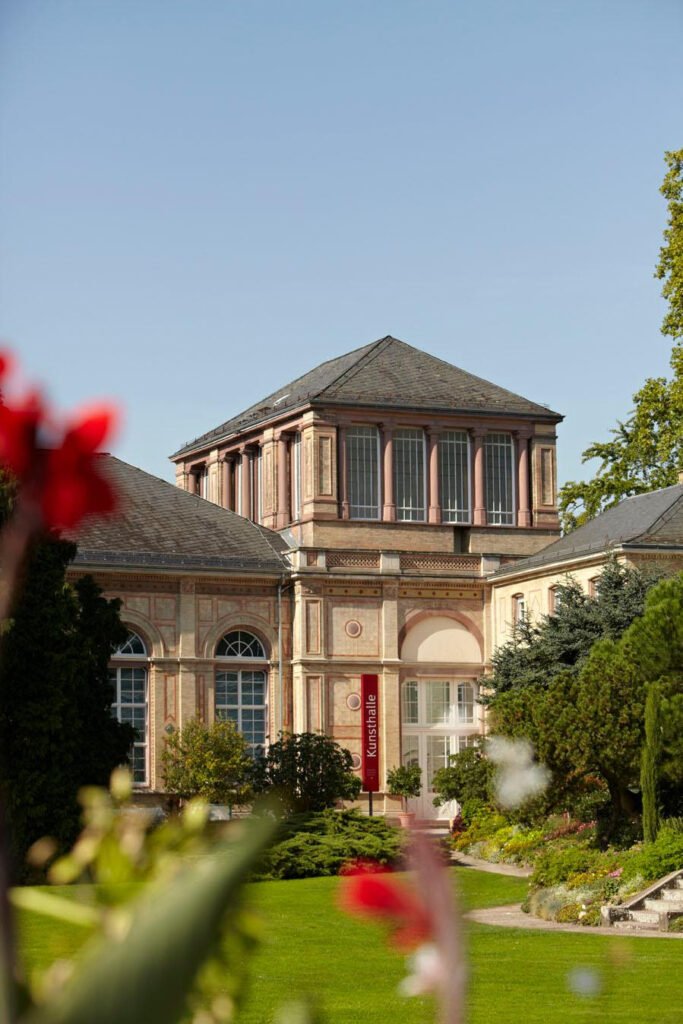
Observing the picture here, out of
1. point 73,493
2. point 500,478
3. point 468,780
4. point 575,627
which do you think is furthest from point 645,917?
point 500,478

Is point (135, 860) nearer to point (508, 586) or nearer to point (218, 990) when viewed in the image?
point (218, 990)

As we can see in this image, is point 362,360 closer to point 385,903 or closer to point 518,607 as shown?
point 518,607

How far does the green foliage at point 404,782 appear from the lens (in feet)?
156

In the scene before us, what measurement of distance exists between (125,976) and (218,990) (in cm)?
48

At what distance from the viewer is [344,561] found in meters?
51.0

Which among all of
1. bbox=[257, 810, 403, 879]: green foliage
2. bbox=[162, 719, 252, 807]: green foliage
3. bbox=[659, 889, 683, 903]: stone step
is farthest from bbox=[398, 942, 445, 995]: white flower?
bbox=[162, 719, 252, 807]: green foliage

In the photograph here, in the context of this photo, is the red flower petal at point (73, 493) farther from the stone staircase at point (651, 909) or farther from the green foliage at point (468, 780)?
the green foliage at point (468, 780)

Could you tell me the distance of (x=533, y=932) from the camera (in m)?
24.7

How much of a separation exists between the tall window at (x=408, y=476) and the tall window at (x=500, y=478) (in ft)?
7.61

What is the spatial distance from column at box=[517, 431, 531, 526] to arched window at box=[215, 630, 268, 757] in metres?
10.0

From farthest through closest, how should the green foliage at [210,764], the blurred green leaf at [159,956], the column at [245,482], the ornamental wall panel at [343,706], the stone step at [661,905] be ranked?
the column at [245,482], the ornamental wall panel at [343,706], the green foliage at [210,764], the stone step at [661,905], the blurred green leaf at [159,956]

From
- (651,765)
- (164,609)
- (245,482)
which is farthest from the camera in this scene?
(245,482)

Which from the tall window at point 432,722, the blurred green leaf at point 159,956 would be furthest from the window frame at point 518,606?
the blurred green leaf at point 159,956

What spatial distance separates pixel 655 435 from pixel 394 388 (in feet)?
28.5
